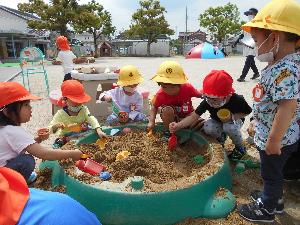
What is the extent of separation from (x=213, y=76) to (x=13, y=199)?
6.79ft

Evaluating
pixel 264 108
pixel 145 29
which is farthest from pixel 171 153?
pixel 145 29

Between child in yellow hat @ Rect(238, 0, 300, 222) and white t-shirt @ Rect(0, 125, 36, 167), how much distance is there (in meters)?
1.51

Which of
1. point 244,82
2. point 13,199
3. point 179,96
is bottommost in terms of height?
point 244,82

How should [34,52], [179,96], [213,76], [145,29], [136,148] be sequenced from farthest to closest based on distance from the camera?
[145,29] < [34,52] < [179,96] < [136,148] < [213,76]

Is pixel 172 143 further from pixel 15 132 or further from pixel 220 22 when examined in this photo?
pixel 220 22

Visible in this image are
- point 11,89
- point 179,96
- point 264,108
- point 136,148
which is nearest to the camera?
point 264,108

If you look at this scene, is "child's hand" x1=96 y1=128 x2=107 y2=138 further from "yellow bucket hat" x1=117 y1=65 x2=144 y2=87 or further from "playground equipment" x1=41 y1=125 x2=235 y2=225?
"playground equipment" x1=41 y1=125 x2=235 y2=225

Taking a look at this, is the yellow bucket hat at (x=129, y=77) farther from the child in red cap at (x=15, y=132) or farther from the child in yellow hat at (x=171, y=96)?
the child in red cap at (x=15, y=132)

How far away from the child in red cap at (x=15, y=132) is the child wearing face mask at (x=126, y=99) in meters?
1.54

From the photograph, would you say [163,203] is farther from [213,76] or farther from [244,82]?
[244,82]

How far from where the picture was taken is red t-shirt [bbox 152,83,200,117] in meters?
3.29

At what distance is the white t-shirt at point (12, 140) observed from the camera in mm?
2107

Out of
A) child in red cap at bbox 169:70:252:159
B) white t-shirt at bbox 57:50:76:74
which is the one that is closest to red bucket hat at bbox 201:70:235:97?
child in red cap at bbox 169:70:252:159

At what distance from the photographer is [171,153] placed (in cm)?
287
